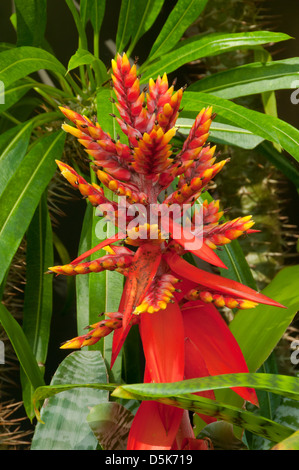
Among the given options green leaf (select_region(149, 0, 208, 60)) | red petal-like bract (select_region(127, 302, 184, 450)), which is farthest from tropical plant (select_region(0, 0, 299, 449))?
green leaf (select_region(149, 0, 208, 60))

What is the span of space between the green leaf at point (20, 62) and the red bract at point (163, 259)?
0.80ft

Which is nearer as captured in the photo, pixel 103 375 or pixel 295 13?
pixel 103 375

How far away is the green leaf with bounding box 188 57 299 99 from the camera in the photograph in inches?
26.8

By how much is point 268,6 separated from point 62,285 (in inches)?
28.9

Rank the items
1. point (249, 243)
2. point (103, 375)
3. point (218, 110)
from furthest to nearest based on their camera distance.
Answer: point (249, 243) < point (218, 110) < point (103, 375)

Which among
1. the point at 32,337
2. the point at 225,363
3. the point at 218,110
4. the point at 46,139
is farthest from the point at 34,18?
the point at 225,363

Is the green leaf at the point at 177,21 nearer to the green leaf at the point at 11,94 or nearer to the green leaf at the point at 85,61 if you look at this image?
the green leaf at the point at 85,61

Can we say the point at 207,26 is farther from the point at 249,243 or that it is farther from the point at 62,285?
the point at 62,285

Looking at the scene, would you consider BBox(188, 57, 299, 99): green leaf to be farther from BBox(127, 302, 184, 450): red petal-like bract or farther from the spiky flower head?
BBox(127, 302, 184, 450): red petal-like bract

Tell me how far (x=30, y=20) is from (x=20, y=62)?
176 millimetres

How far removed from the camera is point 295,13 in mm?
985

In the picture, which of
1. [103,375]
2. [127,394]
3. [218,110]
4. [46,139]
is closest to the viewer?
[127,394]
